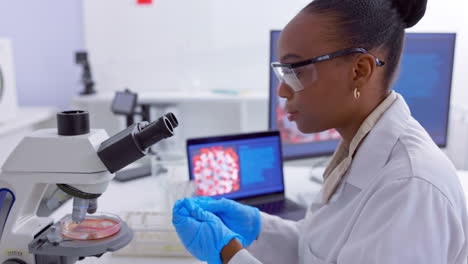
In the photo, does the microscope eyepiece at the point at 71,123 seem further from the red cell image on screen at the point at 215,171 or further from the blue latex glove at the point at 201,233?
the red cell image on screen at the point at 215,171

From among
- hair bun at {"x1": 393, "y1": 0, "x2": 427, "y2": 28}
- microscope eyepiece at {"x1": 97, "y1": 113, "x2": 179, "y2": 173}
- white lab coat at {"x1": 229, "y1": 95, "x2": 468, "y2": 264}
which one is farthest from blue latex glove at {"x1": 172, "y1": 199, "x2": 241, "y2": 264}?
hair bun at {"x1": 393, "y1": 0, "x2": 427, "y2": 28}

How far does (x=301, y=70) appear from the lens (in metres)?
0.86

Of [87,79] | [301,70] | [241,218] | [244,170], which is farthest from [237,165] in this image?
[87,79]

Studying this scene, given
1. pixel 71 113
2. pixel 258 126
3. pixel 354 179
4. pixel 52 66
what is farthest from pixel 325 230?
pixel 52 66

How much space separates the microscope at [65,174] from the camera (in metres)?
0.76

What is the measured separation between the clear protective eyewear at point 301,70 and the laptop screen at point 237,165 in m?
0.55

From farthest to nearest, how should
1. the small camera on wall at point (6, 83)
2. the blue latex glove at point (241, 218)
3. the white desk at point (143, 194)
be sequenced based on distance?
the small camera on wall at point (6, 83) < the white desk at point (143, 194) < the blue latex glove at point (241, 218)

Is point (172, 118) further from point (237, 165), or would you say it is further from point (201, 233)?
point (237, 165)

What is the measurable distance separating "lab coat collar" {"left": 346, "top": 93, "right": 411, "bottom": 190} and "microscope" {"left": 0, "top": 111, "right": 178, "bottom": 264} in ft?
1.32

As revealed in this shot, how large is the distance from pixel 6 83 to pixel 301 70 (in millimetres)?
1929

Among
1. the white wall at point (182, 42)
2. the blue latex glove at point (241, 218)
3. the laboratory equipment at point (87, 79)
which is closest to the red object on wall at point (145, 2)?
the white wall at point (182, 42)

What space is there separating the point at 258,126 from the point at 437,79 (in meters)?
Result: 1.21

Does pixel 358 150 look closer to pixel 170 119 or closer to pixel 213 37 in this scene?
pixel 170 119

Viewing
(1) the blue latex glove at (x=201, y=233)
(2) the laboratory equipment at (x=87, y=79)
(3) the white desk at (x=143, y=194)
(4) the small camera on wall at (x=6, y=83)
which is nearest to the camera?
(1) the blue latex glove at (x=201, y=233)
